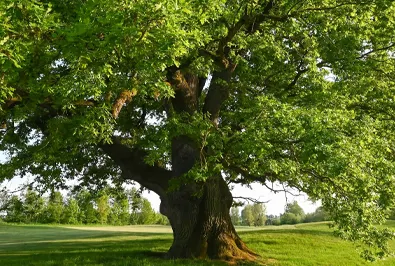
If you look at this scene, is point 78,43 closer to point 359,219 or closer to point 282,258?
point 359,219

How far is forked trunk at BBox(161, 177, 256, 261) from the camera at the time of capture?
13.1m

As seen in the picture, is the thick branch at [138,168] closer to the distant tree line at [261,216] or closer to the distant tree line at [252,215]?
the distant tree line at [261,216]

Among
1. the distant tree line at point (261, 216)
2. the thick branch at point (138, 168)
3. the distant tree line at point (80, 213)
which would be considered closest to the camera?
the thick branch at point (138, 168)

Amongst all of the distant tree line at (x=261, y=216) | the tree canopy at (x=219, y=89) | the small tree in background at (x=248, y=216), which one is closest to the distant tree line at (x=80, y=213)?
the distant tree line at (x=261, y=216)

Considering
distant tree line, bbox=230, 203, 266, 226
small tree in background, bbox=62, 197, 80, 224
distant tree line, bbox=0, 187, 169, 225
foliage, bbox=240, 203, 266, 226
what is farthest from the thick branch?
foliage, bbox=240, 203, 266, 226

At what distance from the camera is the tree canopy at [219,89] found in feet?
20.3

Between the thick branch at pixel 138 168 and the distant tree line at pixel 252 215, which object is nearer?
the thick branch at pixel 138 168

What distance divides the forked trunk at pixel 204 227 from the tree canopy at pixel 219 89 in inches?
14.5

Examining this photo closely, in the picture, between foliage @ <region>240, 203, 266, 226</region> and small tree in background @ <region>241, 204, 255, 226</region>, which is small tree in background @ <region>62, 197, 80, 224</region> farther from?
small tree in background @ <region>241, 204, 255, 226</region>

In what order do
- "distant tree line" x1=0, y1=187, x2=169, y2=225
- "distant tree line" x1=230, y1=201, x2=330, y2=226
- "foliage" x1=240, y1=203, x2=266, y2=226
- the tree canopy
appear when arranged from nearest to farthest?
the tree canopy < "distant tree line" x1=0, y1=187, x2=169, y2=225 < "distant tree line" x1=230, y1=201, x2=330, y2=226 < "foliage" x1=240, y1=203, x2=266, y2=226

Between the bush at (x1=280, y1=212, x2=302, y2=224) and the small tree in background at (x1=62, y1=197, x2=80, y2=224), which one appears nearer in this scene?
the small tree in background at (x1=62, y1=197, x2=80, y2=224)

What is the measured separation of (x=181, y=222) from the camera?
1356 centimetres

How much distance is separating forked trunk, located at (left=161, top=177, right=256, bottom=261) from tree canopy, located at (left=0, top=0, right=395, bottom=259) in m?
0.37

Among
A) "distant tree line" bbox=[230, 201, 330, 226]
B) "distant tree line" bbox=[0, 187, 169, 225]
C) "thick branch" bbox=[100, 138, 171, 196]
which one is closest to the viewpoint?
"thick branch" bbox=[100, 138, 171, 196]
